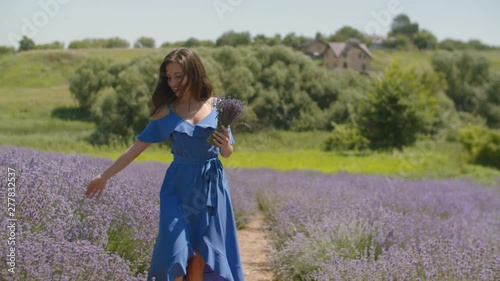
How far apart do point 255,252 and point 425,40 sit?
41.1 meters

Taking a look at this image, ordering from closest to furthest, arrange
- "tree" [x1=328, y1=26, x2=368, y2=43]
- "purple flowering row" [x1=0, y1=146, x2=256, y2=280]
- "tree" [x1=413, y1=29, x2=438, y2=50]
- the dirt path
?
1. "purple flowering row" [x1=0, y1=146, x2=256, y2=280]
2. the dirt path
3. "tree" [x1=328, y1=26, x2=368, y2=43]
4. "tree" [x1=413, y1=29, x2=438, y2=50]

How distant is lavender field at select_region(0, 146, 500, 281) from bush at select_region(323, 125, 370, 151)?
1491 cm

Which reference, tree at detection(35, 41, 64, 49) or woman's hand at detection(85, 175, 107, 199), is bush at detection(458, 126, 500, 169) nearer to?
tree at detection(35, 41, 64, 49)

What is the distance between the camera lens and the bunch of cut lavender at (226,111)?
2646 mm

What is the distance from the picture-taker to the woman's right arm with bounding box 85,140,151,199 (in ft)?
8.63

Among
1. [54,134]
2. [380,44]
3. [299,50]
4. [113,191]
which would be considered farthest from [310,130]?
[380,44]

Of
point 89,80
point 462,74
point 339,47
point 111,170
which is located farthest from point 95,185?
point 462,74

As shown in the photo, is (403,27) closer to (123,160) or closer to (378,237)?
(378,237)

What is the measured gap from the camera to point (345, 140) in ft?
72.0

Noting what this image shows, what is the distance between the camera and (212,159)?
276 cm

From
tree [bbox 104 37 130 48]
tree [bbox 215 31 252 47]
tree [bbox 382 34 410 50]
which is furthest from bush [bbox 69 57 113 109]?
tree [bbox 382 34 410 50]

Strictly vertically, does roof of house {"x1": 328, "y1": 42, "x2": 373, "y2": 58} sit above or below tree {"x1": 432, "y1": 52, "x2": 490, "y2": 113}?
above

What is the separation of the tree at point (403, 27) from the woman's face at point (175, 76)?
144ft

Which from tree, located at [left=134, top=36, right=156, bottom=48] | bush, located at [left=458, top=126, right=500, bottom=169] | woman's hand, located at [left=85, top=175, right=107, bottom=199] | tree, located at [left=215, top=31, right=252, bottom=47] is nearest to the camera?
woman's hand, located at [left=85, top=175, right=107, bottom=199]
